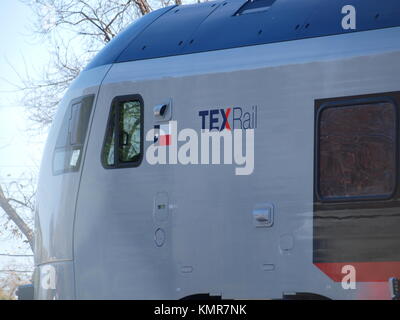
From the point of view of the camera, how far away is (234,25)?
9594mm

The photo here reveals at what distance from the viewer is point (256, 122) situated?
896cm

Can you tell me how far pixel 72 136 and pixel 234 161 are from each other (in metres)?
2.27

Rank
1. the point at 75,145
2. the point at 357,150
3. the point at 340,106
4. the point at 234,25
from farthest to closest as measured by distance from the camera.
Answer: the point at 75,145, the point at 234,25, the point at 340,106, the point at 357,150

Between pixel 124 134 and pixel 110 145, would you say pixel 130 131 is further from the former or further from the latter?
pixel 110 145

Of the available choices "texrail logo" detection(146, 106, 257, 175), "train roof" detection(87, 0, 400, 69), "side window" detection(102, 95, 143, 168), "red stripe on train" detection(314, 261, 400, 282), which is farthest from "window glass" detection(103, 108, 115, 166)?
"red stripe on train" detection(314, 261, 400, 282)

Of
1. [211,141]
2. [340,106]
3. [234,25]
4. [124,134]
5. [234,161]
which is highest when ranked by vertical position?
[234,25]

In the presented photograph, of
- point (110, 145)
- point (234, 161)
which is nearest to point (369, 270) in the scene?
point (234, 161)

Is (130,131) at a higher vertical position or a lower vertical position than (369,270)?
higher

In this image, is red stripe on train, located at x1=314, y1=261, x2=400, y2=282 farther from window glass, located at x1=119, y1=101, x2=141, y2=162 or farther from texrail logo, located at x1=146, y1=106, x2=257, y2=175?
window glass, located at x1=119, y1=101, x2=141, y2=162

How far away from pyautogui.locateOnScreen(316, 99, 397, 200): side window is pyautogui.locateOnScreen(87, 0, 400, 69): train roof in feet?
2.55

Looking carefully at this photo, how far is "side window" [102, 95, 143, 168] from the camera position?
9773 mm
